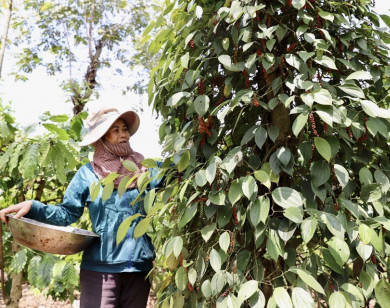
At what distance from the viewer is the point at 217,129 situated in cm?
133

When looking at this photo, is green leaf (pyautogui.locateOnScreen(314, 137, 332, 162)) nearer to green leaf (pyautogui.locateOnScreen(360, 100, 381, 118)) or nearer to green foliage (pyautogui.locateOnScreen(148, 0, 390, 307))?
green foliage (pyautogui.locateOnScreen(148, 0, 390, 307))

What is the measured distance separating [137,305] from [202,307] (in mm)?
555

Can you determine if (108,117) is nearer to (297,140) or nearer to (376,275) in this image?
(297,140)

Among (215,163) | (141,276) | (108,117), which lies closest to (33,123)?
(108,117)

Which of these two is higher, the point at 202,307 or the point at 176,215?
the point at 176,215

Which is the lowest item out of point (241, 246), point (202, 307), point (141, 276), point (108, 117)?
point (141, 276)

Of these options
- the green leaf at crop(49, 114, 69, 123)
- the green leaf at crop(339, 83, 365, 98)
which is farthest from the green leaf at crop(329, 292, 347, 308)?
the green leaf at crop(49, 114, 69, 123)

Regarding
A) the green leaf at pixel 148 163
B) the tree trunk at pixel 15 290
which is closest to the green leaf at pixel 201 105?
the green leaf at pixel 148 163

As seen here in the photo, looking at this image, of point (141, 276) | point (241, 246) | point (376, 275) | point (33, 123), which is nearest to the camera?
point (376, 275)

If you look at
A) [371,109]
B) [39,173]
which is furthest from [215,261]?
[39,173]

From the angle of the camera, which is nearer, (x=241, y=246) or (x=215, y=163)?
(x=215, y=163)

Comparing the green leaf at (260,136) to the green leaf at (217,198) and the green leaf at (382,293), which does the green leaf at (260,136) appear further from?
the green leaf at (382,293)

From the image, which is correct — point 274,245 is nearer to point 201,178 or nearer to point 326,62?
point 201,178

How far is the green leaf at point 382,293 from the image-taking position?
3.48 ft
